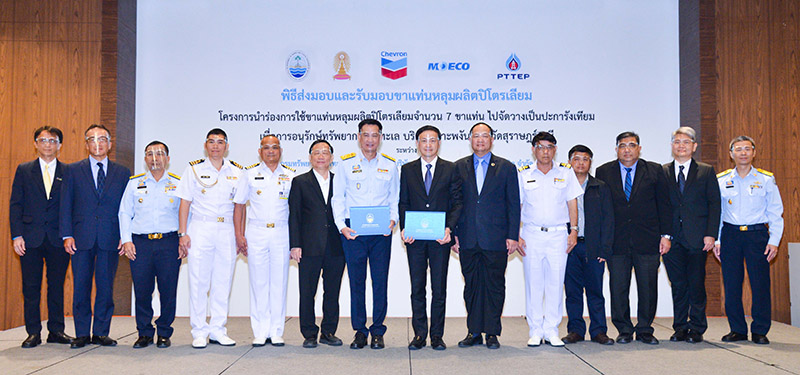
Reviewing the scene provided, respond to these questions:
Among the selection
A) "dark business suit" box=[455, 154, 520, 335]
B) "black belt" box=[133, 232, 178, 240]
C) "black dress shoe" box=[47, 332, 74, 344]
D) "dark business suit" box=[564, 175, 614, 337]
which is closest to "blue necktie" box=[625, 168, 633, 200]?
"dark business suit" box=[564, 175, 614, 337]

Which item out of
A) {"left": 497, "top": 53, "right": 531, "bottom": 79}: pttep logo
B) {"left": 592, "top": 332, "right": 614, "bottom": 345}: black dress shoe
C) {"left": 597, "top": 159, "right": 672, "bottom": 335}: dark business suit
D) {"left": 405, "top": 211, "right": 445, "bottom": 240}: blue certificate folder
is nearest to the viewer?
{"left": 405, "top": 211, "right": 445, "bottom": 240}: blue certificate folder

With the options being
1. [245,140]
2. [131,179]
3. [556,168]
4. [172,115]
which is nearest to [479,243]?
[556,168]

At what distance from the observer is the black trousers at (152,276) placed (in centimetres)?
444

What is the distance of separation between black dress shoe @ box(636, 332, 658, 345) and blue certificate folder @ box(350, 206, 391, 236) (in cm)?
226

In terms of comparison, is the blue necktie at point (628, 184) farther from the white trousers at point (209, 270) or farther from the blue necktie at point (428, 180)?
the white trousers at point (209, 270)

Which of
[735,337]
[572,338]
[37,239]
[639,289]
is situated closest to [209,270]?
[37,239]

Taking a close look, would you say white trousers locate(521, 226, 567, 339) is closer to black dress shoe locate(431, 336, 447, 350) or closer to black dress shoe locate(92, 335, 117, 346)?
black dress shoe locate(431, 336, 447, 350)

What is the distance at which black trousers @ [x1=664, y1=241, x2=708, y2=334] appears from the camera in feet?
15.2

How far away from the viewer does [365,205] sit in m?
4.42

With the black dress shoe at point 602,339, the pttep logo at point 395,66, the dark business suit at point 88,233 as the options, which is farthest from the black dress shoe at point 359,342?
the pttep logo at point 395,66

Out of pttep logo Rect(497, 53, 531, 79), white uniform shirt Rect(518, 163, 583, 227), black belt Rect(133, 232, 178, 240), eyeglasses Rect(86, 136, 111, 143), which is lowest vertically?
black belt Rect(133, 232, 178, 240)

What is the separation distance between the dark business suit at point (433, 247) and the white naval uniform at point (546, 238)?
59cm

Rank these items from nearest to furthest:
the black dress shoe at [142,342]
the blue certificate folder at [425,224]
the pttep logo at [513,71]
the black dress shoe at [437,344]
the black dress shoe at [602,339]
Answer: the blue certificate folder at [425,224] → the black dress shoe at [437,344] → the black dress shoe at [142,342] → the black dress shoe at [602,339] → the pttep logo at [513,71]

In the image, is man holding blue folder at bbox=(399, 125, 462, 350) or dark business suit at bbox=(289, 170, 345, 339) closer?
man holding blue folder at bbox=(399, 125, 462, 350)
